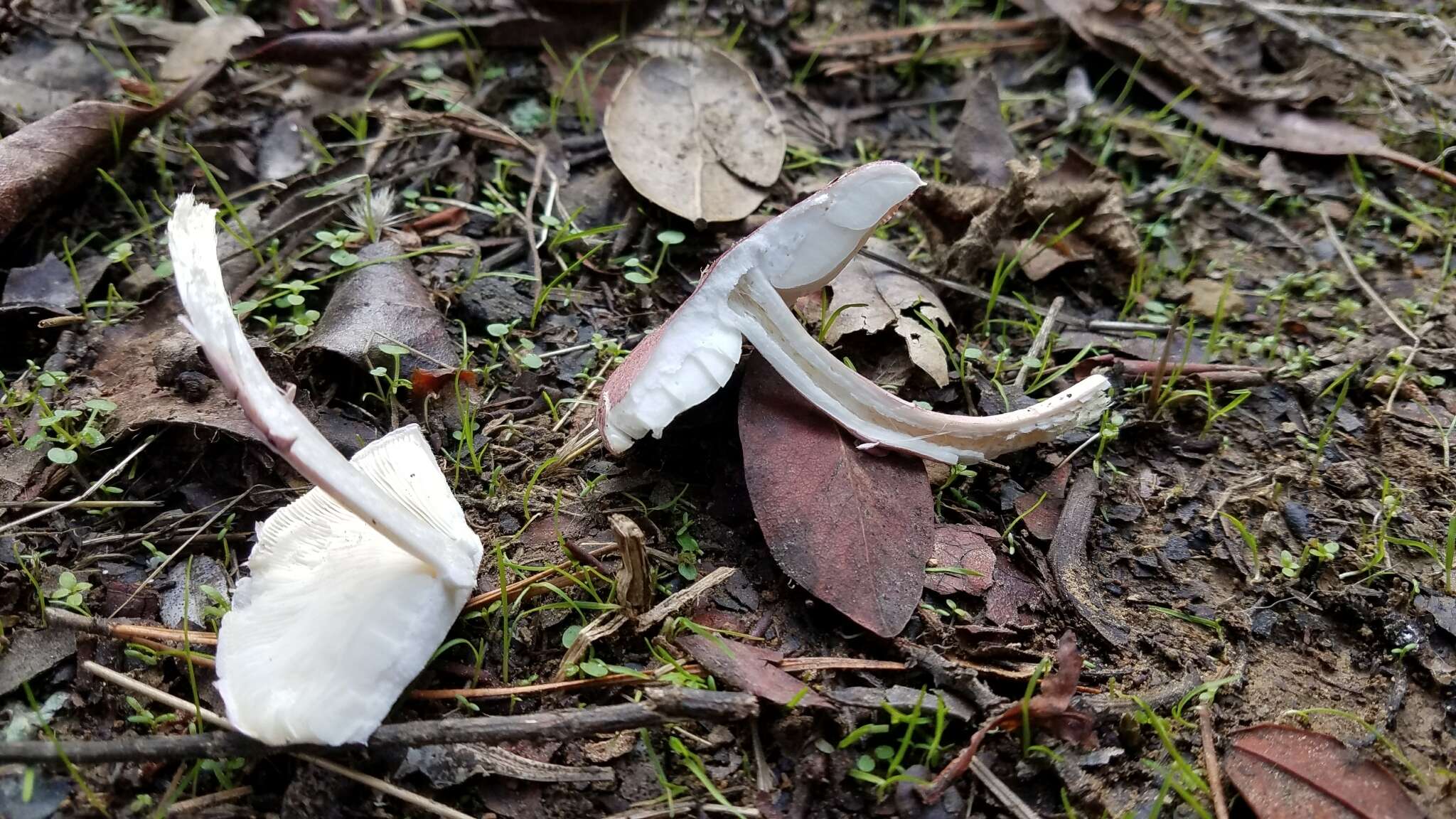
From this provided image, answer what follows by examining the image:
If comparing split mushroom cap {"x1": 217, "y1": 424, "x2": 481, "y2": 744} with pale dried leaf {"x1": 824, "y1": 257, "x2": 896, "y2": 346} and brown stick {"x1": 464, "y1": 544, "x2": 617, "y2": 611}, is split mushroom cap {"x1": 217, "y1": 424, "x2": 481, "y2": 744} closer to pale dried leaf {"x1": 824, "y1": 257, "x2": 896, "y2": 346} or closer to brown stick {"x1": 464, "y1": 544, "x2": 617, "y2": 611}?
brown stick {"x1": 464, "y1": 544, "x2": 617, "y2": 611}

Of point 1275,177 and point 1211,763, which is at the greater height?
point 1275,177

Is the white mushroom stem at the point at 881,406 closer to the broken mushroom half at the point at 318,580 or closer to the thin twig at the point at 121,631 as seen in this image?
the broken mushroom half at the point at 318,580

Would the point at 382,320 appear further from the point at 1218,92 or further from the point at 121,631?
the point at 1218,92

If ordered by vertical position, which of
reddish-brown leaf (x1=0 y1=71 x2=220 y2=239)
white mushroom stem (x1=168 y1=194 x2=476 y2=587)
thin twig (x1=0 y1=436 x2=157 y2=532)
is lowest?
thin twig (x1=0 y1=436 x2=157 y2=532)

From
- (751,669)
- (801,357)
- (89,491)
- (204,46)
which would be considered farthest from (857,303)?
(204,46)

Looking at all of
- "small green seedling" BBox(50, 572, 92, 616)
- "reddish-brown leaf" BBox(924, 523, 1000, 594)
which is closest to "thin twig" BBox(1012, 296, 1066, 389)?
"reddish-brown leaf" BBox(924, 523, 1000, 594)

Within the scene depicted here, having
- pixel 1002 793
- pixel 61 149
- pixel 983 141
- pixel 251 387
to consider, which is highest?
pixel 251 387

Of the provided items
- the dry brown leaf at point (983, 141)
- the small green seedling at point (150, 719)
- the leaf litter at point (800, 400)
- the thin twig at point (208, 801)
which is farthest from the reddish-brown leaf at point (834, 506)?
the dry brown leaf at point (983, 141)
